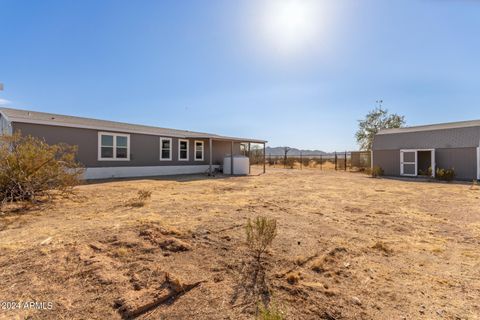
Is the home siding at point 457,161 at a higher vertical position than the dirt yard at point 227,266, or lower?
higher

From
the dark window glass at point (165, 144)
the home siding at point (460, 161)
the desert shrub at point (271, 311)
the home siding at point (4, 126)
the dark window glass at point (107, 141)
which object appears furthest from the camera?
the dark window glass at point (165, 144)

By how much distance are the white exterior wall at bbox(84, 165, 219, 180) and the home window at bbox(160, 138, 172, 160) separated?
0.66m

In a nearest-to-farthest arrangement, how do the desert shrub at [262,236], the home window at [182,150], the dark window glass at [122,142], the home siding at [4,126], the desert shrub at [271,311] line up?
the desert shrub at [271,311] < the desert shrub at [262,236] < the home siding at [4,126] < the dark window glass at [122,142] < the home window at [182,150]

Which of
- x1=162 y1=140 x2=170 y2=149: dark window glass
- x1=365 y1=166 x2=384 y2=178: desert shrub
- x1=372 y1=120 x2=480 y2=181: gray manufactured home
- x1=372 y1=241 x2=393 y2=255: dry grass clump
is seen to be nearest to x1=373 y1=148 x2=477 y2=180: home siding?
x1=372 y1=120 x2=480 y2=181: gray manufactured home

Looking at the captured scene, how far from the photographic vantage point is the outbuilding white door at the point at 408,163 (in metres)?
16.3

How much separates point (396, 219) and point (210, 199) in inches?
184

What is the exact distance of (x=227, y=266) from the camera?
9.82 feet

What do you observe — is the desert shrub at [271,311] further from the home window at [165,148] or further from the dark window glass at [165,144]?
the dark window glass at [165,144]

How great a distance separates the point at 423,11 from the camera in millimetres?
6926

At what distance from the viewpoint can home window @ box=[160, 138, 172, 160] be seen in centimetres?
1516

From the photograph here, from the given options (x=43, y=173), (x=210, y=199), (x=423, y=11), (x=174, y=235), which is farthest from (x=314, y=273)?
(x=423, y=11)

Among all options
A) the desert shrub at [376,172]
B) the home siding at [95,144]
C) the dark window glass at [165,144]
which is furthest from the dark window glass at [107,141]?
the desert shrub at [376,172]

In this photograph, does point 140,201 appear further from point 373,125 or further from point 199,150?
point 373,125

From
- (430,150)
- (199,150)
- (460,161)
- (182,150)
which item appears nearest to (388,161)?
(430,150)
